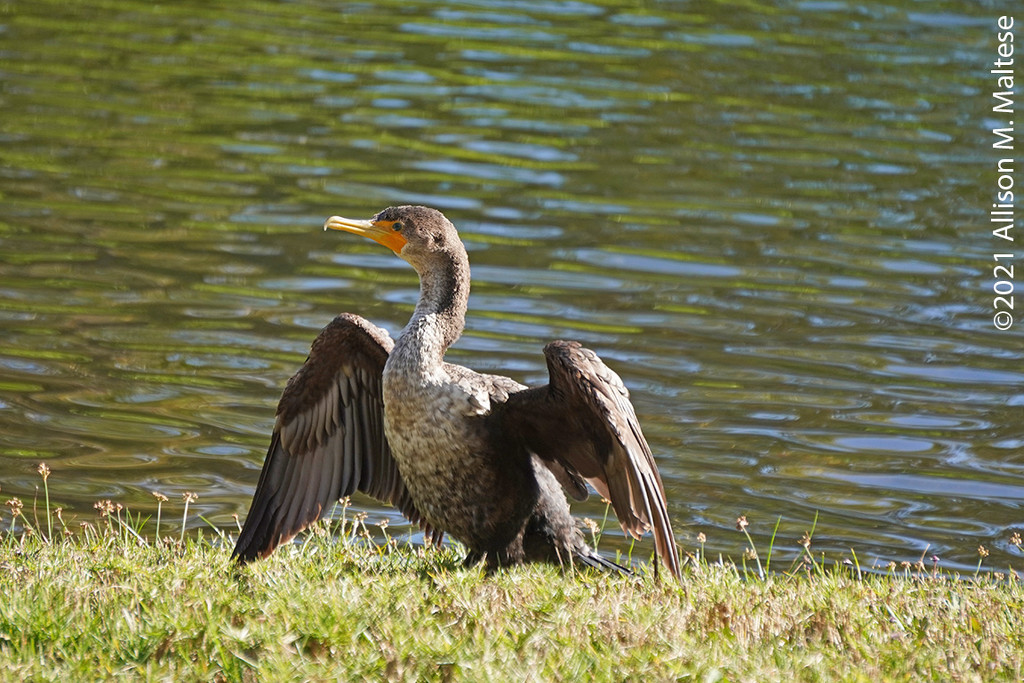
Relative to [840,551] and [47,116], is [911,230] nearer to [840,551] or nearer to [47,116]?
[840,551]

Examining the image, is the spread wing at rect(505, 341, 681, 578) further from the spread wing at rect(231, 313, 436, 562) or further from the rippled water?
the rippled water

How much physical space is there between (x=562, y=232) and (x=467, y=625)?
21.8 ft

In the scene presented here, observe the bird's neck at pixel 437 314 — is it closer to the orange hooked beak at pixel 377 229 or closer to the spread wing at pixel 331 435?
the orange hooked beak at pixel 377 229

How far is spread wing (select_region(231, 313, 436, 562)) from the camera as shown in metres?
5.65

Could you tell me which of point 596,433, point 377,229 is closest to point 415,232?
point 377,229

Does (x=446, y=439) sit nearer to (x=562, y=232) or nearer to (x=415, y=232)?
(x=415, y=232)

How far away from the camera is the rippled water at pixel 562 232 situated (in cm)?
751

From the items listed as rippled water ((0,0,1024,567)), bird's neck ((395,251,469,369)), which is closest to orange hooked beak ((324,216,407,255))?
bird's neck ((395,251,469,369))


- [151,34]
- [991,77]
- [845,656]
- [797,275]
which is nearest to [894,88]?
[991,77]

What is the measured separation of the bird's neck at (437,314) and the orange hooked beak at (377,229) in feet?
0.51

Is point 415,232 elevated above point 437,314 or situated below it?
above

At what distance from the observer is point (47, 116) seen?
39.6 ft

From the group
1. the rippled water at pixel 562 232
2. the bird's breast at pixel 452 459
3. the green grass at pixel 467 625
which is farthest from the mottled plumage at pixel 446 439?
the rippled water at pixel 562 232

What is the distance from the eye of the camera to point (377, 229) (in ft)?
18.9
